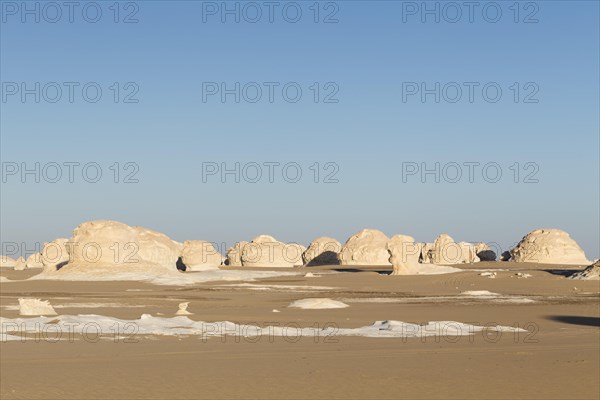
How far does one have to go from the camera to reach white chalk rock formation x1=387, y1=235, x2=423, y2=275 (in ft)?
182

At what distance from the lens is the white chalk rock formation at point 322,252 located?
90125 millimetres

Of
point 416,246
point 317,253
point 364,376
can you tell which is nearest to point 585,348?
point 364,376

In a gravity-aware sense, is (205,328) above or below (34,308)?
below

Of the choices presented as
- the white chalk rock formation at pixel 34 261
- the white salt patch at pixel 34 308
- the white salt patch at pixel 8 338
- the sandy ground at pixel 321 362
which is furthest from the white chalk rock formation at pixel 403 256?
the white chalk rock formation at pixel 34 261

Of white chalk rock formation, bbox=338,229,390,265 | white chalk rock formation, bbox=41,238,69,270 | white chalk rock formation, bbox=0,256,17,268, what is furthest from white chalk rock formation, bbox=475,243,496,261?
white chalk rock formation, bbox=0,256,17,268

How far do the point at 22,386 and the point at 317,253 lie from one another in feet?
268

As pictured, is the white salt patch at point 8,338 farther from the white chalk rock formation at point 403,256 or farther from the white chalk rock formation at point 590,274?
the white chalk rock formation at point 403,256

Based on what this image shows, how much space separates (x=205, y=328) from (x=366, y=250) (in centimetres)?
6281

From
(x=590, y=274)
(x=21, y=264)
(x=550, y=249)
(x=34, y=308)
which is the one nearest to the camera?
(x=34, y=308)

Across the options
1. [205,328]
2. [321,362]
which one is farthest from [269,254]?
[321,362]

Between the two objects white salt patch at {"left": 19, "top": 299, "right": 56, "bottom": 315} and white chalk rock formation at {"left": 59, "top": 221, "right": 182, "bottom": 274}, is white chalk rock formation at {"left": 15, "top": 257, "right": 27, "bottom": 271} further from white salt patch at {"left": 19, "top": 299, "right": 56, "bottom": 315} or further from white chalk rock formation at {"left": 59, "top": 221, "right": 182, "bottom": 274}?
white salt patch at {"left": 19, "top": 299, "right": 56, "bottom": 315}

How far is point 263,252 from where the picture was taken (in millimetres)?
87938

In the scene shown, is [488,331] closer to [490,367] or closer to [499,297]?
[490,367]

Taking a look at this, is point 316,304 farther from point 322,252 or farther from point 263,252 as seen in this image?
point 322,252
